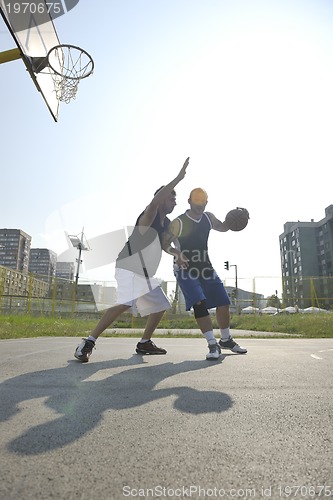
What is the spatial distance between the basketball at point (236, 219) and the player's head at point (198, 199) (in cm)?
47

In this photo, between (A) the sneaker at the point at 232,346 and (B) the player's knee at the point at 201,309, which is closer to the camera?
(B) the player's knee at the point at 201,309

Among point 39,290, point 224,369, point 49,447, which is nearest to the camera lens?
point 49,447

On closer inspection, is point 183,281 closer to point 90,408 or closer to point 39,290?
point 90,408

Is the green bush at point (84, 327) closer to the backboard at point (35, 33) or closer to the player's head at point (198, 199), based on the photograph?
the player's head at point (198, 199)

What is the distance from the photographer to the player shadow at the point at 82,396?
50.4 inches

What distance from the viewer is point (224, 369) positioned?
2850mm

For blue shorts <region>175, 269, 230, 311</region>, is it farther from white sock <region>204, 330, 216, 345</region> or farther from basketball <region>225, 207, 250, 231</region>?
basketball <region>225, 207, 250, 231</region>

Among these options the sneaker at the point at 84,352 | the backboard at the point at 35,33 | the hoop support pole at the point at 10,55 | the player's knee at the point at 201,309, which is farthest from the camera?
the hoop support pole at the point at 10,55

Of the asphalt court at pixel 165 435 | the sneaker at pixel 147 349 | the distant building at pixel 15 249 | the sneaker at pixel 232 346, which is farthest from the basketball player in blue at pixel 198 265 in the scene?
the distant building at pixel 15 249

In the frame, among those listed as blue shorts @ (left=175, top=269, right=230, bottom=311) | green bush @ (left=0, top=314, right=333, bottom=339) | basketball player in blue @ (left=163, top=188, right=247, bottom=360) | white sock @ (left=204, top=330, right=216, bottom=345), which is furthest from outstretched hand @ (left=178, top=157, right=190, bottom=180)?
green bush @ (left=0, top=314, right=333, bottom=339)

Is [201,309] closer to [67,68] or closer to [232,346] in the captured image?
[232,346]

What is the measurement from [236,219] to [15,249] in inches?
5294

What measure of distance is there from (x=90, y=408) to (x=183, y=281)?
2.49m

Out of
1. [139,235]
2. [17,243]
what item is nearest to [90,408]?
[139,235]
